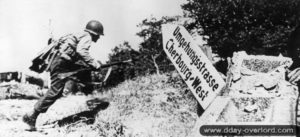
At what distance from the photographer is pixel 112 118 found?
509cm

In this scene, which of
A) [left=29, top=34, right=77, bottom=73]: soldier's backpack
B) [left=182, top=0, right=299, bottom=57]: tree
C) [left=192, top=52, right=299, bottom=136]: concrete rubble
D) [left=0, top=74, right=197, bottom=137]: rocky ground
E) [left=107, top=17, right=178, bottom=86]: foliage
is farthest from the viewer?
[left=107, top=17, right=178, bottom=86]: foliage

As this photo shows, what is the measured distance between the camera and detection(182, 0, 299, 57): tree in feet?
55.0

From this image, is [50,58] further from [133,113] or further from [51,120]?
[133,113]

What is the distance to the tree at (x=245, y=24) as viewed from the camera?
55.0 feet

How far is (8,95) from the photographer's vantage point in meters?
7.67

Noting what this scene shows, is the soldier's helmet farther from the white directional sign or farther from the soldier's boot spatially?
the white directional sign

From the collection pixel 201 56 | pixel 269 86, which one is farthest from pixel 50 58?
pixel 269 86

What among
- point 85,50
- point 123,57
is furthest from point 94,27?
point 123,57

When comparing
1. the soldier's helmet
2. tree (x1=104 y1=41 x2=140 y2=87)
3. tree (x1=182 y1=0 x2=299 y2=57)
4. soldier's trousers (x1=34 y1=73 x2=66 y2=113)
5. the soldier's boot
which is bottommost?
tree (x1=104 y1=41 x2=140 y2=87)

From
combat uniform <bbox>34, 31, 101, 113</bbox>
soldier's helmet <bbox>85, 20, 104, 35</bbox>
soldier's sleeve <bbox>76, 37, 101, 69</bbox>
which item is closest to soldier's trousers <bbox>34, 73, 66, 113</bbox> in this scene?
combat uniform <bbox>34, 31, 101, 113</bbox>

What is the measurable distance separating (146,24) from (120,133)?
2454 cm

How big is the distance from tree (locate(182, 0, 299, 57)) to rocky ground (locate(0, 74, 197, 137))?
10785mm

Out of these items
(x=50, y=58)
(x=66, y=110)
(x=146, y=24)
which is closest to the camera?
(x=50, y=58)

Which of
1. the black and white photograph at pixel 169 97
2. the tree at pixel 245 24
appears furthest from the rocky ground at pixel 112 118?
the tree at pixel 245 24
